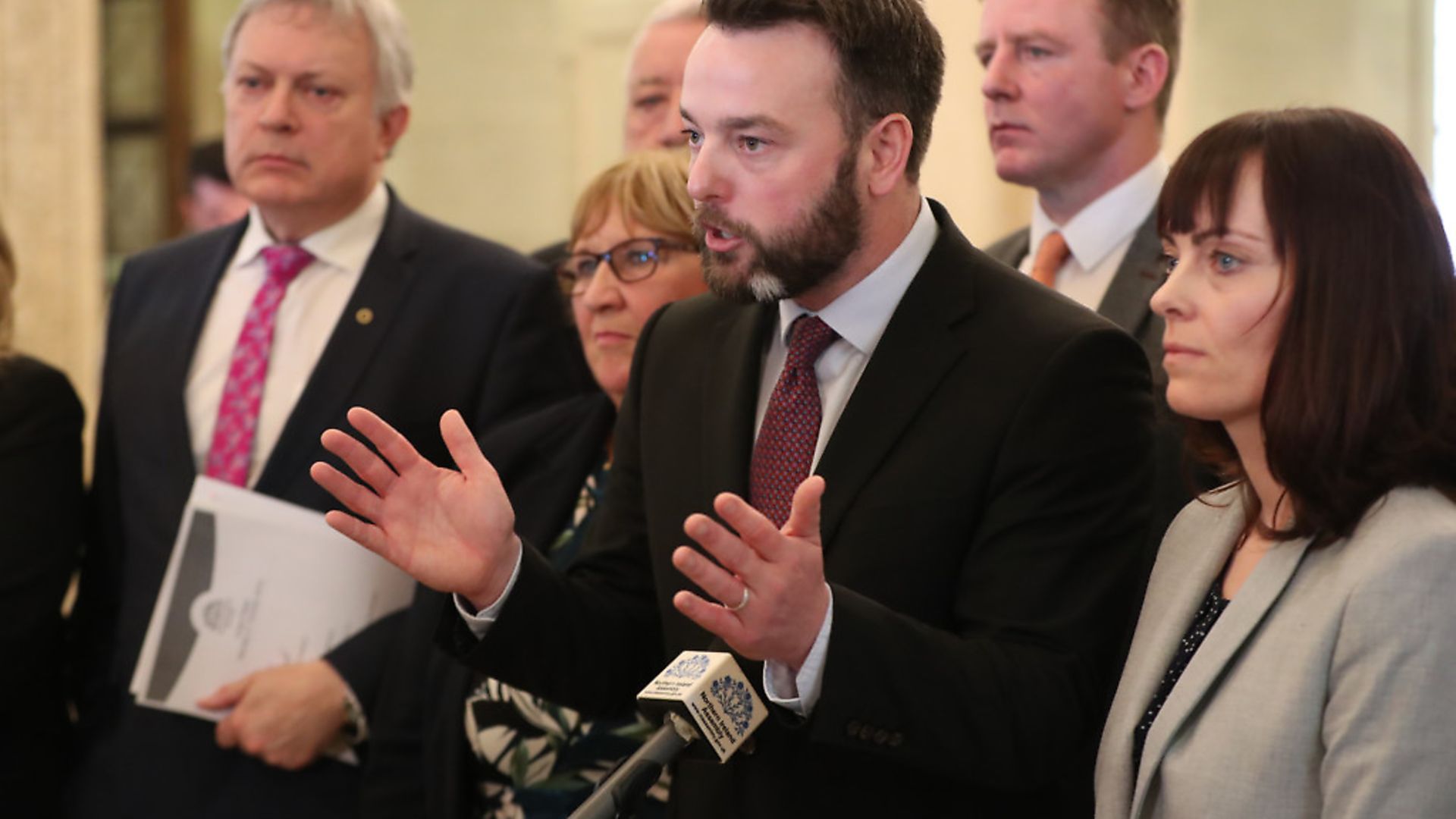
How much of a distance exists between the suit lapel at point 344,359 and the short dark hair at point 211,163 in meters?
3.89

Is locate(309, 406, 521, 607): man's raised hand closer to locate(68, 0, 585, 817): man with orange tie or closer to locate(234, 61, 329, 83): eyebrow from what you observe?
locate(68, 0, 585, 817): man with orange tie

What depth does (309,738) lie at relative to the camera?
3158 millimetres

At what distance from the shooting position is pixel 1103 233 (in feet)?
10.3

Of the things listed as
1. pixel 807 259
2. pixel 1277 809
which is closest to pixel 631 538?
pixel 807 259

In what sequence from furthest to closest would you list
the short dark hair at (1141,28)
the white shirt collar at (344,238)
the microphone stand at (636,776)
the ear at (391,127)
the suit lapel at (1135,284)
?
the ear at (391,127), the white shirt collar at (344,238), the short dark hair at (1141,28), the suit lapel at (1135,284), the microphone stand at (636,776)

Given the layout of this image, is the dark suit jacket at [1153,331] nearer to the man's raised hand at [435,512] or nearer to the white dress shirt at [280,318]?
the man's raised hand at [435,512]

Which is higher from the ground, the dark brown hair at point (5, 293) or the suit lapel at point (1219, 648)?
the suit lapel at point (1219, 648)

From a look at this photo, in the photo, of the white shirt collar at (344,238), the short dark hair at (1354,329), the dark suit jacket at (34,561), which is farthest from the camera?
the white shirt collar at (344,238)

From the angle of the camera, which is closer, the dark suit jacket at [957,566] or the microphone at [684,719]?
the microphone at [684,719]

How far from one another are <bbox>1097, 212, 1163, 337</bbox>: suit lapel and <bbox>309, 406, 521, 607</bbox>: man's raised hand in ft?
4.03

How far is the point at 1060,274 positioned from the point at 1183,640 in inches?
48.7

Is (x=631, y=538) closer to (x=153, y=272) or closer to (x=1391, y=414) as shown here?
(x=1391, y=414)

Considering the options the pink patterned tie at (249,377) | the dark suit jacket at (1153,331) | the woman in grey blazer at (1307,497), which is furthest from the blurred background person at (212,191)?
the woman in grey blazer at (1307,497)

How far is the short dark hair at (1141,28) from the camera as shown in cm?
322
